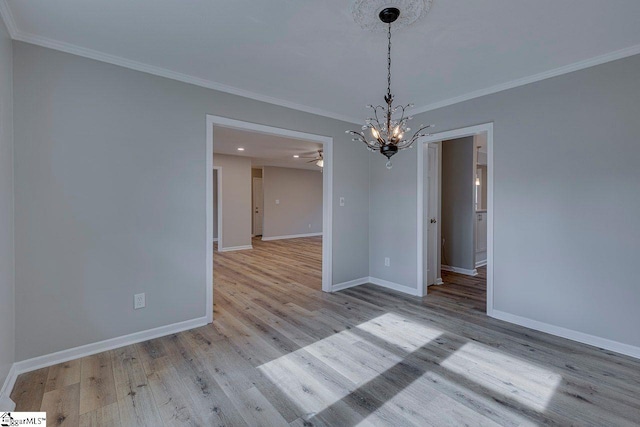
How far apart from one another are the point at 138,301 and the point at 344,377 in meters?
1.95

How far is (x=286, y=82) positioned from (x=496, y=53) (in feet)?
6.31

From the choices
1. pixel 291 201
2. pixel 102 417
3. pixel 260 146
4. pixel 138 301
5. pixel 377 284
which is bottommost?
pixel 102 417

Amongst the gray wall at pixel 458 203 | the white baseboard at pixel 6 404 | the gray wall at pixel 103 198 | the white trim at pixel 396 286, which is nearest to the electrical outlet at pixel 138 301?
the gray wall at pixel 103 198

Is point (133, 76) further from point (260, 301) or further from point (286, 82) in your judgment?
point (260, 301)

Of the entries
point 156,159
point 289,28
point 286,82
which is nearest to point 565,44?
point 289,28

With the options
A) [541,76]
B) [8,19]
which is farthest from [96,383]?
[541,76]

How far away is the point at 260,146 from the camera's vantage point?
245 inches

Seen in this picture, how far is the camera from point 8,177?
6.66 ft

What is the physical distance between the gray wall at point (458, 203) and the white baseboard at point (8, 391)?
5.59 metres

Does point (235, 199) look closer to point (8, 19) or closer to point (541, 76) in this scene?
point (8, 19)

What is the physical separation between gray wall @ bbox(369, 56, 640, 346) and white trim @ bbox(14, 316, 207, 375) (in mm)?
3338

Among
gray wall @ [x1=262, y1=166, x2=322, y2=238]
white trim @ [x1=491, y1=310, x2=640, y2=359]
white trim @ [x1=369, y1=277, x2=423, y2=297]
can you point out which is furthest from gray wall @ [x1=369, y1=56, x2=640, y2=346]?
gray wall @ [x1=262, y1=166, x2=322, y2=238]

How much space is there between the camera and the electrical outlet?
264 cm

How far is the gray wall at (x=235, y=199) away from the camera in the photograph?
7.49m
